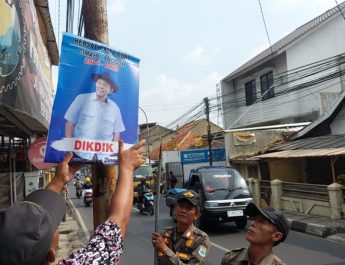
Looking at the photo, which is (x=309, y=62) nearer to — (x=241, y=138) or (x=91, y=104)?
(x=241, y=138)

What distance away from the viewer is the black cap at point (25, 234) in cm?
132

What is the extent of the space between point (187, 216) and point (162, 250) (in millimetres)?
643

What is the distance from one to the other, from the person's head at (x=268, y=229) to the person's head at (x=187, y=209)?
0.95 metres

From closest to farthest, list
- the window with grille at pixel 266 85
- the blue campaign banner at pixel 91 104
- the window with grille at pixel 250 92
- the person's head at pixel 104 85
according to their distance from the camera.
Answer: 1. the blue campaign banner at pixel 91 104
2. the person's head at pixel 104 85
3. the window with grille at pixel 266 85
4. the window with grille at pixel 250 92

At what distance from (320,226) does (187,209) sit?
28.4ft

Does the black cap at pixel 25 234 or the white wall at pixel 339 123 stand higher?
the white wall at pixel 339 123

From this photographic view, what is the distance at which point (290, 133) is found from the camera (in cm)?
2097

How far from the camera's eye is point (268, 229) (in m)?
2.65

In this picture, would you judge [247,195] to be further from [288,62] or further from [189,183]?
[288,62]

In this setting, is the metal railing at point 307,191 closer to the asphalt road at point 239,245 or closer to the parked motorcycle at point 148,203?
the asphalt road at point 239,245

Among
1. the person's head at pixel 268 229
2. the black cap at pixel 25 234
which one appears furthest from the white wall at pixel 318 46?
the black cap at pixel 25 234

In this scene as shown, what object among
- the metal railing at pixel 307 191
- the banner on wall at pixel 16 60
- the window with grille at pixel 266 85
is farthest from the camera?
the window with grille at pixel 266 85

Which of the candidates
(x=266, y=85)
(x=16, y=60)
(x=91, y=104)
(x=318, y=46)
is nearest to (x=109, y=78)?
(x=91, y=104)

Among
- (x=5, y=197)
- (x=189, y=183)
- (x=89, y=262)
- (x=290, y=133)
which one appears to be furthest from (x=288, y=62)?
(x=89, y=262)
